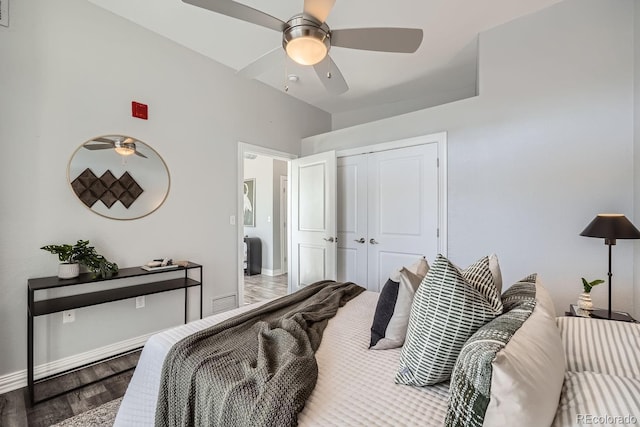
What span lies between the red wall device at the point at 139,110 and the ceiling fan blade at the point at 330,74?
5.69 feet

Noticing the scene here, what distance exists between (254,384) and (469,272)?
3.14 ft

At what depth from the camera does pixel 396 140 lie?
11.1 feet

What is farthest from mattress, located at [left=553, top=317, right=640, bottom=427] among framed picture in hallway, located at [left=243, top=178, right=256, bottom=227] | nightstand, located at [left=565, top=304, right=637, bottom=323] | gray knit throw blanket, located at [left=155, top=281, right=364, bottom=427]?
framed picture in hallway, located at [left=243, top=178, right=256, bottom=227]

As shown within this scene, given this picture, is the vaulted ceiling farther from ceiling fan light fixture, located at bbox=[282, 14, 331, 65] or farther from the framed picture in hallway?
the framed picture in hallway

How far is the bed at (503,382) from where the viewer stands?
0.64 meters

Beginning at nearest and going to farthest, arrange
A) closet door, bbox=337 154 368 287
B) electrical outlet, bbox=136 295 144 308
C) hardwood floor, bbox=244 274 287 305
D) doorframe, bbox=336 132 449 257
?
1. electrical outlet, bbox=136 295 144 308
2. doorframe, bbox=336 132 449 257
3. closet door, bbox=337 154 368 287
4. hardwood floor, bbox=244 274 287 305

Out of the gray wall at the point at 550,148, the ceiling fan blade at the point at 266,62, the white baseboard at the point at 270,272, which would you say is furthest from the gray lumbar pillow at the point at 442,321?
the white baseboard at the point at 270,272

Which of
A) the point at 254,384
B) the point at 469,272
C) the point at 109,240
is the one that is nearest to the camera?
the point at 254,384

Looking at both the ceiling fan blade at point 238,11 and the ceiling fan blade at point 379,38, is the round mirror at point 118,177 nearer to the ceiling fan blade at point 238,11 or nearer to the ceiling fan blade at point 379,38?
the ceiling fan blade at point 238,11

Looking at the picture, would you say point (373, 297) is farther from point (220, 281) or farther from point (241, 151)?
point (241, 151)

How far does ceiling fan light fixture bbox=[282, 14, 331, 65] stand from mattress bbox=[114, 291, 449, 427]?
1592mm

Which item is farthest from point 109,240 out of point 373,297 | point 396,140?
point 396,140

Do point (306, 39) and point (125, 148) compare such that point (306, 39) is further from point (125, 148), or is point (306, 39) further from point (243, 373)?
point (125, 148)

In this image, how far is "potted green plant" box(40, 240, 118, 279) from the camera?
2109 mm
